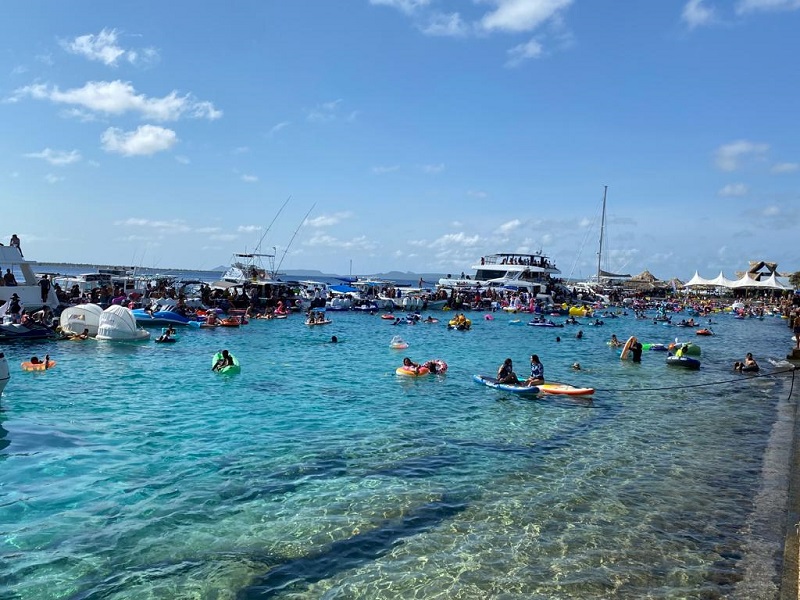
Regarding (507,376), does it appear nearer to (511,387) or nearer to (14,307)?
(511,387)

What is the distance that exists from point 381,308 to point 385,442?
54685 millimetres

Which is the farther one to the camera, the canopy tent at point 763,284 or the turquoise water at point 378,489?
the canopy tent at point 763,284

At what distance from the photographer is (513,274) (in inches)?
3494

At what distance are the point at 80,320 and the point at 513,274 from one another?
65.5m

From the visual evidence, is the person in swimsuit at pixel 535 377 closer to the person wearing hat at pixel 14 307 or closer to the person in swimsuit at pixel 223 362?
the person in swimsuit at pixel 223 362

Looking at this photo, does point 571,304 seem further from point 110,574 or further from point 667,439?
point 110,574

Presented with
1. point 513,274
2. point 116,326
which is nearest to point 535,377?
point 116,326

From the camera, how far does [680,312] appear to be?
85.4 meters

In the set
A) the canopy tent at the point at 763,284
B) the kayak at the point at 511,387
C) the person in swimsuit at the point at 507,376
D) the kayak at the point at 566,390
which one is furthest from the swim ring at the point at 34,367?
the canopy tent at the point at 763,284

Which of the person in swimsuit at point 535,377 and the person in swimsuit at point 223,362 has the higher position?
the person in swimsuit at point 535,377

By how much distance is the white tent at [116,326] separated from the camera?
113 ft

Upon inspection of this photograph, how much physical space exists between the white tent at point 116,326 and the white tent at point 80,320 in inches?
22.0

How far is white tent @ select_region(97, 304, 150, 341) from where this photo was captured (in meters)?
34.3

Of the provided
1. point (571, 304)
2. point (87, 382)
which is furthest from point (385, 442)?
point (571, 304)
